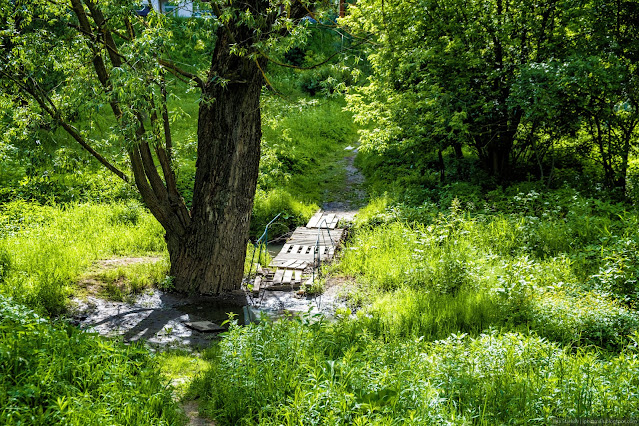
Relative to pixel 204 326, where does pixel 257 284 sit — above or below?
above

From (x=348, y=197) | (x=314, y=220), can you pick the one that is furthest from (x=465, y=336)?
(x=348, y=197)

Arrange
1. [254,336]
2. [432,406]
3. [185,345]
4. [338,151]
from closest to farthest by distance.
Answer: [432,406] < [254,336] < [185,345] < [338,151]

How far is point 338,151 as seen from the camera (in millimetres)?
18391

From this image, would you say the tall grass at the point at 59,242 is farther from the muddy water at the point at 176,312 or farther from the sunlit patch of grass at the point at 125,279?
the muddy water at the point at 176,312

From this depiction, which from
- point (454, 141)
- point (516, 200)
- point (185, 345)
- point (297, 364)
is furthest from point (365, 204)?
point (297, 364)

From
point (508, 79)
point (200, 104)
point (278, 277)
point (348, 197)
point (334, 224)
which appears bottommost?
point (278, 277)

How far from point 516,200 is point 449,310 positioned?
459 cm

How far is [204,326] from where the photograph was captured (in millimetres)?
6785

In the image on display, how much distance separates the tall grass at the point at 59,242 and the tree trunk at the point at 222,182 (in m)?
1.71

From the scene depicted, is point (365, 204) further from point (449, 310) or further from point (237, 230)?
point (449, 310)

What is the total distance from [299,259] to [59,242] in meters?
4.37

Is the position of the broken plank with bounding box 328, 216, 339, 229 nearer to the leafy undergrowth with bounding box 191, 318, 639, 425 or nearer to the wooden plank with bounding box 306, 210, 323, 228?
the wooden plank with bounding box 306, 210, 323, 228

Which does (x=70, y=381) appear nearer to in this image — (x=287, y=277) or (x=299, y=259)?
(x=287, y=277)

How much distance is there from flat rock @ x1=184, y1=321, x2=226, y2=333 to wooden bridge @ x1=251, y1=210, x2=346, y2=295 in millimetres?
1394
